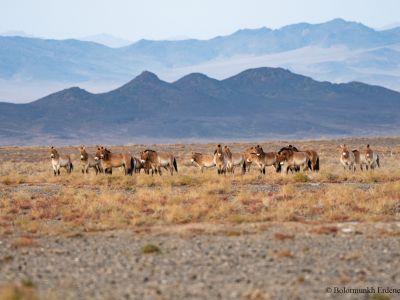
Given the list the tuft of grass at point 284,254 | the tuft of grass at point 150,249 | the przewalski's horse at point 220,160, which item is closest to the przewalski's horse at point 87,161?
the przewalski's horse at point 220,160

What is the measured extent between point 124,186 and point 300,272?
60.0ft

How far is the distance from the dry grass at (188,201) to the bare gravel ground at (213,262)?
38.5 inches

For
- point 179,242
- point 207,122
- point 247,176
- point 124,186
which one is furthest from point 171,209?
point 207,122

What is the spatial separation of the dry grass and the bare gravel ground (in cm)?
98

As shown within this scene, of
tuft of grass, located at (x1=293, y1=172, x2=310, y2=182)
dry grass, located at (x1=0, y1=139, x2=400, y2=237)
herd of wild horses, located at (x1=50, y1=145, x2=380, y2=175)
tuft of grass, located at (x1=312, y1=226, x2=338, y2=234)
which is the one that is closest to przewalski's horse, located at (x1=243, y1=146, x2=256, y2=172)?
herd of wild horses, located at (x1=50, y1=145, x2=380, y2=175)

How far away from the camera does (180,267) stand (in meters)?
15.4

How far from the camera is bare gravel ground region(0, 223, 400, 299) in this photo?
1349 cm

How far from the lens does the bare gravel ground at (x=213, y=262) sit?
13.5m

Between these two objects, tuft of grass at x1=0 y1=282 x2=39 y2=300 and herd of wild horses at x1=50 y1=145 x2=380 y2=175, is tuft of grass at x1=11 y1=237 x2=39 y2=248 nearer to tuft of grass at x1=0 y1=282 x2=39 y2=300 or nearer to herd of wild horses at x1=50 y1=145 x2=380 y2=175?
tuft of grass at x1=0 y1=282 x2=39 y2=300

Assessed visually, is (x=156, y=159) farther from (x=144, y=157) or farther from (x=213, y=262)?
(x=213, y=262)

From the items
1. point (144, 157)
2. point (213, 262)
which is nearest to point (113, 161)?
point (144, 157)

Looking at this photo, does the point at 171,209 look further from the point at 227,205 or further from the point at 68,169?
the point at 68,169

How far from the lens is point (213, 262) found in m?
15.8

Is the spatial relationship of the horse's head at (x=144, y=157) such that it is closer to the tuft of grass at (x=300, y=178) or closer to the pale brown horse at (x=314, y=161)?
the tuft of grass at (x=300, y=178)
